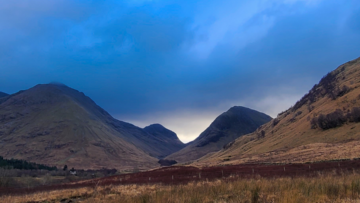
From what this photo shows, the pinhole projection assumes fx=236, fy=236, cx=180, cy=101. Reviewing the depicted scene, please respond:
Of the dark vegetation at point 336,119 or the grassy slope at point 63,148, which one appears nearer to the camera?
the dark vegetation at point 336,119

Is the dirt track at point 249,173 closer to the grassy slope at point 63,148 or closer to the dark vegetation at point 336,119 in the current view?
the dark vegetation at point 336,119

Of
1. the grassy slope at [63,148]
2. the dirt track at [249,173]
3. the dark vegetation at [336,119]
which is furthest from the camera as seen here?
the grassy slope at [63,148]

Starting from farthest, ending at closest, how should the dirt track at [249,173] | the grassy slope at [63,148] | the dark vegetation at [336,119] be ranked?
the grassy slope at [63,148]
the dark vegetation at [336,119]
the dirt track at [249,173]

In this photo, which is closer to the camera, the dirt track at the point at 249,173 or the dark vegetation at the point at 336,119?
the dirt track at the point at 249,173

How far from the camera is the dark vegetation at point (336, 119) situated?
57.4 metres

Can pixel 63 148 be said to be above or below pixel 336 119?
below

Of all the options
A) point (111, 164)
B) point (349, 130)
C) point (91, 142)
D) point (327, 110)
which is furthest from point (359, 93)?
point (91, 142)

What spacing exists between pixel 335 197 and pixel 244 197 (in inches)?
119

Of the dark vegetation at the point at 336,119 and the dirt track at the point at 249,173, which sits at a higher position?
the dark vegetation at the point at 336,119

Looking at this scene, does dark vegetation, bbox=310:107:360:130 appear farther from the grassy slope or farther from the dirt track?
the grassy slope

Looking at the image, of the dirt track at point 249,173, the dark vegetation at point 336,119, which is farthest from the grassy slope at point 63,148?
the dirt track at point 249,173

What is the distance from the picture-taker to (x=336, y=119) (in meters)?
61.6

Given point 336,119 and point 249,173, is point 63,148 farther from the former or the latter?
point 249,173

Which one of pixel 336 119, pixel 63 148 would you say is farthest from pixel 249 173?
pixel 63 148
